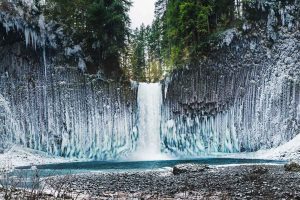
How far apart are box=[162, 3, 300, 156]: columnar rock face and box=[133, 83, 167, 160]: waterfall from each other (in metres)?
0.74

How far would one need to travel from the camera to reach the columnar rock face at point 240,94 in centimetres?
4041

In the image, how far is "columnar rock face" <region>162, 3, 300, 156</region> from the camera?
40406 millimetres

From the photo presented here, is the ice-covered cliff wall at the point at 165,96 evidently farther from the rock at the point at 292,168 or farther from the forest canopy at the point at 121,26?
the rock at the point at 292,168

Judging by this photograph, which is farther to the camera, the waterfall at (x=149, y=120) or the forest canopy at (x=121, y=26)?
the forest canopy at (x=121, y=26)

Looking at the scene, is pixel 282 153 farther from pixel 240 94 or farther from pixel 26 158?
pixel 26 158

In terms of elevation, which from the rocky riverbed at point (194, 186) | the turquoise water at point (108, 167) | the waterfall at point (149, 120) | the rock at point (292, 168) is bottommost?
the turquoise water at point (108, 167)

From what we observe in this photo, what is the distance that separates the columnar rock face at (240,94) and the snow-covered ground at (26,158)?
11.3 m

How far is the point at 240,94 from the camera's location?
139ft

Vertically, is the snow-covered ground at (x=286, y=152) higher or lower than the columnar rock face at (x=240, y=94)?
lower

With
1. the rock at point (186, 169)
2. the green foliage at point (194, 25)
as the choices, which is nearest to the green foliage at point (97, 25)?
the green foliage at point (194, 25)

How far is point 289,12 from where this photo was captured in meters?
44.3

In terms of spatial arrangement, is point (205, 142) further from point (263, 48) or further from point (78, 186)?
point (78, 186)

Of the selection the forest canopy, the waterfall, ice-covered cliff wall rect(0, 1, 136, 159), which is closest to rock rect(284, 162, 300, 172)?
the waterfall

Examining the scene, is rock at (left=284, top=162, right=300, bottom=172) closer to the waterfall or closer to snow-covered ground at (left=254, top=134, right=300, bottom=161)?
snow-covered ground at (left=254, top=134, right=300, bottom=161)
